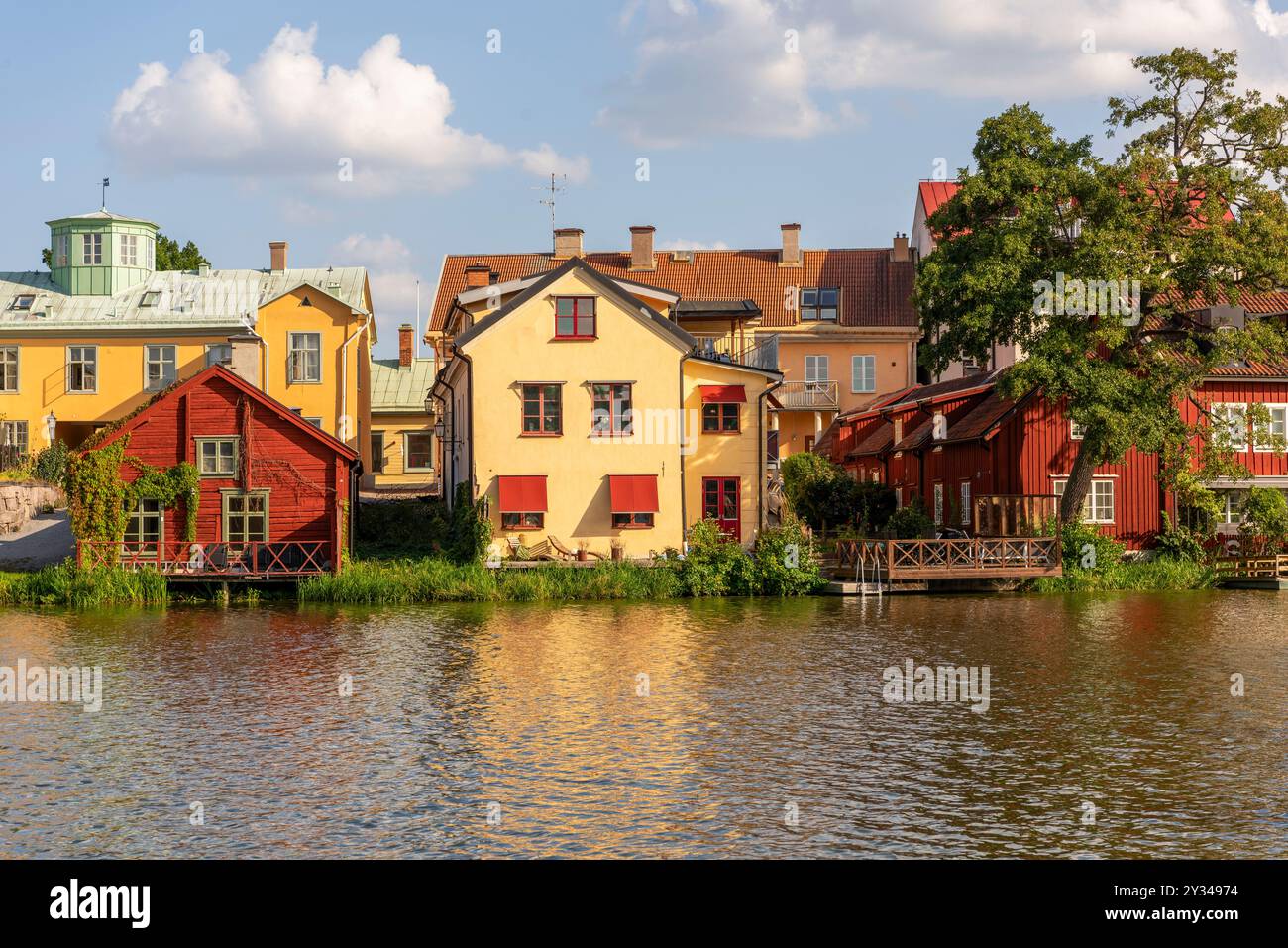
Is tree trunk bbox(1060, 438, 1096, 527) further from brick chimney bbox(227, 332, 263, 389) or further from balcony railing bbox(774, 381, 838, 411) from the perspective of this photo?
brick chimney bbox(227, 332, 263, 389)

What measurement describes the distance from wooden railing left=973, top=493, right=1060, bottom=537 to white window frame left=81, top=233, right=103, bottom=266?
38.1 metres

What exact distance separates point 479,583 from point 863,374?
31366 millimetres

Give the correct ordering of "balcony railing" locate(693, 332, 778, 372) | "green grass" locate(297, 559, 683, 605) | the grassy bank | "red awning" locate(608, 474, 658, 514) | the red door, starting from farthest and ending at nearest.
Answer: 1. "balcony railing" locate(693, 332, 778, 372)
2. the red door
3. "red awning" locate(608, 474, 658, 514)
4. "green grass" locate(297, 559, 683, 605)
5. the grassy bank

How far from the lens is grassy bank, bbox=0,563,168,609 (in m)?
39.1

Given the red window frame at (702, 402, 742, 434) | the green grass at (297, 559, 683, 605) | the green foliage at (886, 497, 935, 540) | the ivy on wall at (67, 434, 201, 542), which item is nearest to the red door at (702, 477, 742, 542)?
the red window frame at (702, 402, 742, 434)

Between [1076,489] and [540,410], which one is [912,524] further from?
[540,410]

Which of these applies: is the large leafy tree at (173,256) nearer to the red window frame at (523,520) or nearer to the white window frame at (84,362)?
the white window frame at (84,362)

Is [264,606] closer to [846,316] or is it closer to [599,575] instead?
[599,575]

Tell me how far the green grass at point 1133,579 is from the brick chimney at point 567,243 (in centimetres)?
3460

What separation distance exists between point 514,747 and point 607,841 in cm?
505

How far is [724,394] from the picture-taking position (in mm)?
45125
